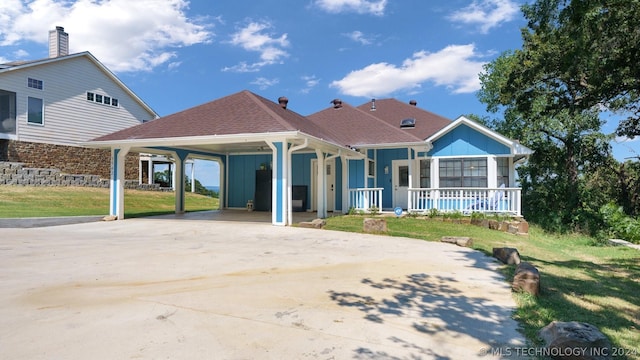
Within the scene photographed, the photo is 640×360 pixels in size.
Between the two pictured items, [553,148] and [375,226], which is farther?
[553,148]

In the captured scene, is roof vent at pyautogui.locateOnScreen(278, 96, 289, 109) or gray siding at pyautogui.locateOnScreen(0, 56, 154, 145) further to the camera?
gray siding at pyautogui.locateOnScreen(0, 56, 154, 145)

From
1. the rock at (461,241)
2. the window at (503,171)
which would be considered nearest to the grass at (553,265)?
the rock at (461,241)

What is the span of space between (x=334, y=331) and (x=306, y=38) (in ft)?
73.1

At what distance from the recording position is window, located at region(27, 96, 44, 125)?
19.2 meters

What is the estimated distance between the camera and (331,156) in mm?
13391

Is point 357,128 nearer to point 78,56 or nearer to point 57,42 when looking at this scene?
point 78,56

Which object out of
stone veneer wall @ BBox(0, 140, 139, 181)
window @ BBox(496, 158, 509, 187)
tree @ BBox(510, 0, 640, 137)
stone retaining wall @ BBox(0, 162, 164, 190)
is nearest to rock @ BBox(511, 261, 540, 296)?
tree @ BBox(510, 0, 640, 137)

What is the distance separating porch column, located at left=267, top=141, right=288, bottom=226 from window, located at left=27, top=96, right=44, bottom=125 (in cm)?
1587

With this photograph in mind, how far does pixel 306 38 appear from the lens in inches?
912

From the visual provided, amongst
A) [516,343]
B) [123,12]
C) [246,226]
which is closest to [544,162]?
[246,226]

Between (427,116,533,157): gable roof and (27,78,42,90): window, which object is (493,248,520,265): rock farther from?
(27,78,42,90): window

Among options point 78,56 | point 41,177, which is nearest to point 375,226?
point 41,177

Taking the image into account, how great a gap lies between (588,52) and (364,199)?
8.14 meters

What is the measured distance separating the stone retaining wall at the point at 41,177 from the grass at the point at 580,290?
1569 centimetres
